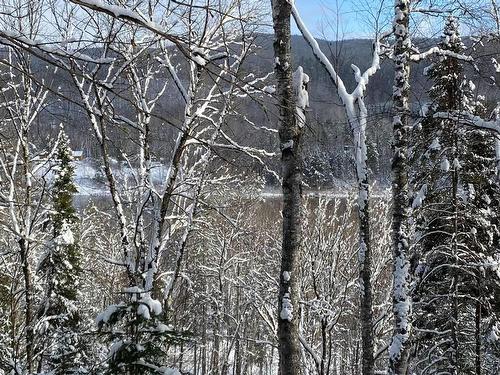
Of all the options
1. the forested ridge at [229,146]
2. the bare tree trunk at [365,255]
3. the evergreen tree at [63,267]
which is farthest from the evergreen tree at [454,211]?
the evergreen tree at [63,267]

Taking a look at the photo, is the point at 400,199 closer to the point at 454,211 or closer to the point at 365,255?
the point at 365,255

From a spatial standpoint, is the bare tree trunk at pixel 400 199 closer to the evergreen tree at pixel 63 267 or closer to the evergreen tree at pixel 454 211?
the evergreen tree at pixel 454 211

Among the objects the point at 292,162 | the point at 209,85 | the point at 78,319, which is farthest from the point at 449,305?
the point at 78,319

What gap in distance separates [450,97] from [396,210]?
4.96 meters

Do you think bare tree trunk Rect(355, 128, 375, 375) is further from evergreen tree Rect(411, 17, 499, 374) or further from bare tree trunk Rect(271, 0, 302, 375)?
evergreen tree Rect(411, 17, 499, 374)

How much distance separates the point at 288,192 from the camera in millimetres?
4020

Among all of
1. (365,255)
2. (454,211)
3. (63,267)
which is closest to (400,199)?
(365,255)

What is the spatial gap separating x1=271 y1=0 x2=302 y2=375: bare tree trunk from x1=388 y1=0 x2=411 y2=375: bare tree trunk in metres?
2.76

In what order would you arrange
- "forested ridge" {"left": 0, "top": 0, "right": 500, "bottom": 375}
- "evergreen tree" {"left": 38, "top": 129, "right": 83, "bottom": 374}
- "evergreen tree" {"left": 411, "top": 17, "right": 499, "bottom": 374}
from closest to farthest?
"forested ridge" {"left": 0, "top": 0, "right": 500, "bottom": 375}, "evergreen tree" {"left": 411, "top": 17, "right": 499, "bottom": 374}, "evergreen tree" {"left": 38, "top": 129, "right": 83, "bottom": 374}

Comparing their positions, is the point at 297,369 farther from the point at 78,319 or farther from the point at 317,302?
the point at 78,319

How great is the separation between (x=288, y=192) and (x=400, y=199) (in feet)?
9.53

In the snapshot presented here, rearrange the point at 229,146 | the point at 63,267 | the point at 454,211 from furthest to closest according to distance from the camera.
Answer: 1. the point at 63,267
2. the point at 454,211
3. the point at 229,146

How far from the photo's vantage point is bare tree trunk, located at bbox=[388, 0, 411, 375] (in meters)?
6.20

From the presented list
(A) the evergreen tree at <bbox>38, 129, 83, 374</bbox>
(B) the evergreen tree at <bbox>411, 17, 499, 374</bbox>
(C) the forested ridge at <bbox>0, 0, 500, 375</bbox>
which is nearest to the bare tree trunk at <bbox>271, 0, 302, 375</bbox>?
(C) the forested ridge at <bbox>0, 0, 500, 375</bbox>
